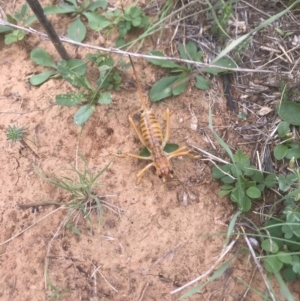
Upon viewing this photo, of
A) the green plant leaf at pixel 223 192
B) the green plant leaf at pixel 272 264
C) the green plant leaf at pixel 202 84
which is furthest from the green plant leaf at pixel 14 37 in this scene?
the green plant leaf at pixel 272 264

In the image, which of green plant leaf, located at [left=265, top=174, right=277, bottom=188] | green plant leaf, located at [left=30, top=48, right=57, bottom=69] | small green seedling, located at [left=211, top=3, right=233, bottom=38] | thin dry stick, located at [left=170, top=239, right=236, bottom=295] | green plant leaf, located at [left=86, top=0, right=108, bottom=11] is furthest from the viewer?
green plant leaf, located at [left=86, top=0, right=108, bottom=11]

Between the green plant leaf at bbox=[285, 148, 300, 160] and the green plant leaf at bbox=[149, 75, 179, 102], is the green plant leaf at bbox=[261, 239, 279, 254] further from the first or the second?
the green plant leaf at bbox=[149, 75, 179, 102]

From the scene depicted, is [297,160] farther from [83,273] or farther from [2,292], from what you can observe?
[2,292]

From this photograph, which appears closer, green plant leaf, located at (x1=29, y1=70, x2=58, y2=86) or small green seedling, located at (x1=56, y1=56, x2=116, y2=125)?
small green seedling, located at (x1=56, y1=56, x2=116, y2=125)

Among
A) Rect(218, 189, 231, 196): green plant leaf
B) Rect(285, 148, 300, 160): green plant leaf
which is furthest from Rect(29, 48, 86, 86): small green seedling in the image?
Rect(285, 148, 300, 160): green plant leaf

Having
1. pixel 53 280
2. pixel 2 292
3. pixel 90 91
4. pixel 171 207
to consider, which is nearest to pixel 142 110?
pixel 90 91

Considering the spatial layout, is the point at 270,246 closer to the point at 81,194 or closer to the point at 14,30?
the point at 81,194

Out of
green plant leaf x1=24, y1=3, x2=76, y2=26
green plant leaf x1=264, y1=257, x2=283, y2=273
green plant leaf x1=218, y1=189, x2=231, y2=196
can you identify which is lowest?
green plant leaf x1=264, y1=257, x2=283, y2=273
